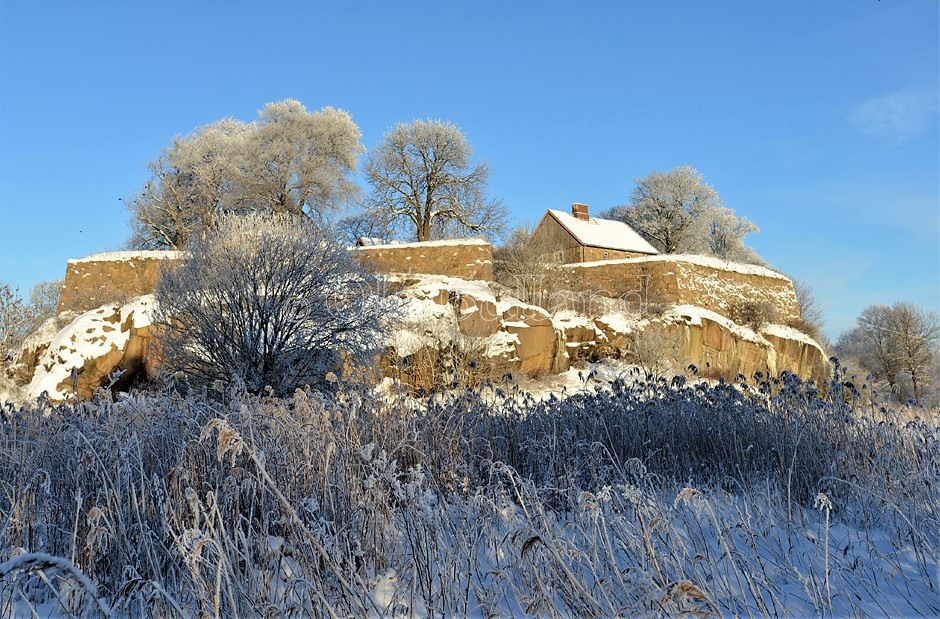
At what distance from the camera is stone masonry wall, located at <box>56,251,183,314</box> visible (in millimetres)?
22047

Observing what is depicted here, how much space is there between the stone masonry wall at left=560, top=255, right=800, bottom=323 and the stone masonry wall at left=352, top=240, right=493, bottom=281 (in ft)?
9.92

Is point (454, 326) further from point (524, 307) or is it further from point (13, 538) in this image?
point (13, 538)

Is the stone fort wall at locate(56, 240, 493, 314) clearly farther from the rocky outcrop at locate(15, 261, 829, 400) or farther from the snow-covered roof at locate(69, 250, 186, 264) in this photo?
the rocky outcrop at locate(15, 261, 829, 400)

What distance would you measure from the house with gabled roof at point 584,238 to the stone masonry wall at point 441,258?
8.72 m

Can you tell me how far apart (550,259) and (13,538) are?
2088 centimetres

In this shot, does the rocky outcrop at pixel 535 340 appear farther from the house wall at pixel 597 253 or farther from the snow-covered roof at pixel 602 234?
the snow-covered roof at pixel 602 234

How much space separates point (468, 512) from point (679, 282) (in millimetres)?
21506

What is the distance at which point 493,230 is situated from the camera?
101ft

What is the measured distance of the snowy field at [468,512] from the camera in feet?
7.02

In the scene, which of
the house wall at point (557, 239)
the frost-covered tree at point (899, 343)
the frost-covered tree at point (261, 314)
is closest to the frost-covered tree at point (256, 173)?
the house wall at point (557, 239)

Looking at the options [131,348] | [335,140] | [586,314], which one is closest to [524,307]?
[586,314]

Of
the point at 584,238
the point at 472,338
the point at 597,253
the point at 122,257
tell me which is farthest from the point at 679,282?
the point at 122,257

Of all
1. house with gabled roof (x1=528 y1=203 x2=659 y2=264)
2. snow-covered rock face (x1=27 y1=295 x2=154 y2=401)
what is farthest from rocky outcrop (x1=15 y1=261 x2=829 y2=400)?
house with gabled roof (x1=528 y1=203 x2=659 y2=264)

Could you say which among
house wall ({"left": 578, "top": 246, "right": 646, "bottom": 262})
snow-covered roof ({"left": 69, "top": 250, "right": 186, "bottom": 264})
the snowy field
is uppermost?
house wall ({"left": 578, "top": 246, "right": 646, "bottom": 262})
